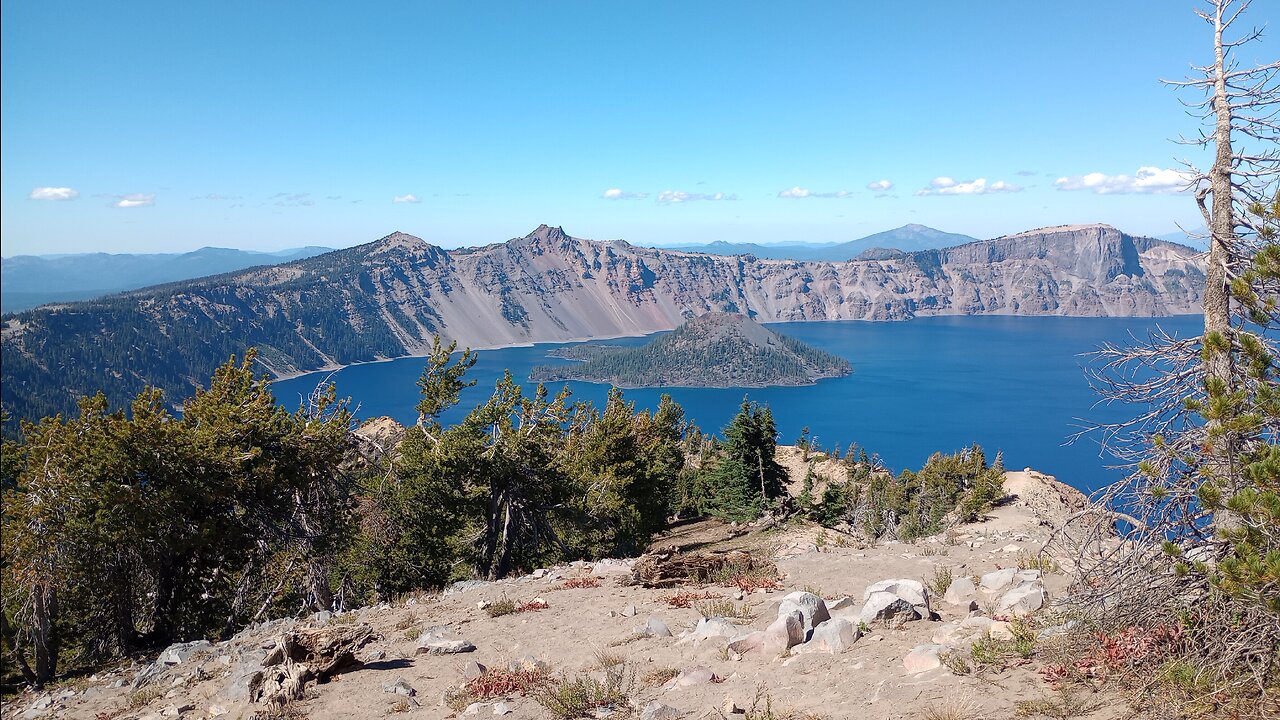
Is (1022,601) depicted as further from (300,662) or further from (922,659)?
(300,662)

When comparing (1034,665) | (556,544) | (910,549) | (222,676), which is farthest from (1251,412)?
(556,544)

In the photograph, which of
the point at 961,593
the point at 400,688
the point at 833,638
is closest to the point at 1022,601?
the point at 961,593

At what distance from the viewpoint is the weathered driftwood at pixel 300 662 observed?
33.4ft

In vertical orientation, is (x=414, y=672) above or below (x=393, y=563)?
above

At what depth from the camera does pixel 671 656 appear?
11.0 metres

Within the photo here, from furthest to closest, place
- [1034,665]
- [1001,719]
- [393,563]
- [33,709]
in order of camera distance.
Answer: [393,563], [33,709], [1034,665], [1001,719]

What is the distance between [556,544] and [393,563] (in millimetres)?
5777

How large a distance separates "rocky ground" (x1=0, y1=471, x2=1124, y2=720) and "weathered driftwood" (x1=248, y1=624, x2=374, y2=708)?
2.4 inches

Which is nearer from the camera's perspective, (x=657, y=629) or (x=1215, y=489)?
(x=1215, y=489)

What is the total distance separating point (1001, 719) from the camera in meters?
7.25

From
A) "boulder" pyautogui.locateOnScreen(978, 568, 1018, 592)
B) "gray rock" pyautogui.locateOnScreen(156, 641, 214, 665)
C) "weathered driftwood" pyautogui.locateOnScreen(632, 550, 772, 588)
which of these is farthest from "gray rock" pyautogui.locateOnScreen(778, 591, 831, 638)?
"gray rock" pyautogui.locateOnScreen(156, 641, 214, 665)

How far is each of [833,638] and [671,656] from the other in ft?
8.38

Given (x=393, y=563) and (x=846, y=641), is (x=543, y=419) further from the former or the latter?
(x=846, y=641)

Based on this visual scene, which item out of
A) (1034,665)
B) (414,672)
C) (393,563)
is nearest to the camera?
(1034,665)
